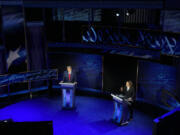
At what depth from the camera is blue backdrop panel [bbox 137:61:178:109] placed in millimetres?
8258

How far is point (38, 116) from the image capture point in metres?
8.63

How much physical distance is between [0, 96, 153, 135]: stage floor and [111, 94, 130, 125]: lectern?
0.20 metres

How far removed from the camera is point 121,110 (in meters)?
7.83

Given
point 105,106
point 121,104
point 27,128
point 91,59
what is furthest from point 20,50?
point 27,128

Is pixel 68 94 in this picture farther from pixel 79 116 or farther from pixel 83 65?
pixel 83 65

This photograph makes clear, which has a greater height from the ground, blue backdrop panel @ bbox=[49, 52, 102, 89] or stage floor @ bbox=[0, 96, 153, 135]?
blue backdrop panel @ bbox=[49, 52, 102, 89]

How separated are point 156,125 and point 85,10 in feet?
23.7

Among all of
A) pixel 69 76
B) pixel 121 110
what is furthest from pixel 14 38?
pixel 121 110

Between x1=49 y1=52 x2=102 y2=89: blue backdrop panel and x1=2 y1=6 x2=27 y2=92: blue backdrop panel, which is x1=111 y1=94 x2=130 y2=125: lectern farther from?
x1=2 y1=6 x2=27 y2=92: blue backdrop panel

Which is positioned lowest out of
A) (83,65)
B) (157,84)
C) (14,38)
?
(157,84)

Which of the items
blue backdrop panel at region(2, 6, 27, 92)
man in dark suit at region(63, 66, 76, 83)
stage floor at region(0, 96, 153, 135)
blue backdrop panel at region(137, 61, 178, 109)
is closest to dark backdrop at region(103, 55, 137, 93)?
blue backdrop panel at region(137, 61, 178, 109)

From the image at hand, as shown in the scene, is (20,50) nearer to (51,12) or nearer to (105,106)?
(51,12)

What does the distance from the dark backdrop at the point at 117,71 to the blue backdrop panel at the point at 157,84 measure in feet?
1.33

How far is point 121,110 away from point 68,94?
2265 mm
